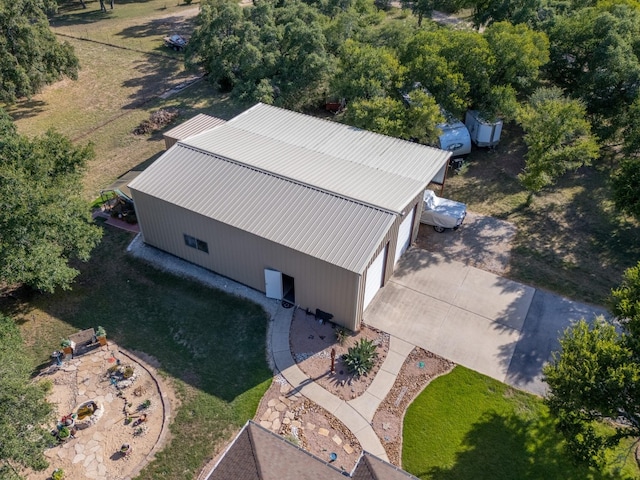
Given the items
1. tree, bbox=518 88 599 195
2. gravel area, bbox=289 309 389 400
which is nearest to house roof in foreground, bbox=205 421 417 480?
gravel area, bbox=289 309 389 400

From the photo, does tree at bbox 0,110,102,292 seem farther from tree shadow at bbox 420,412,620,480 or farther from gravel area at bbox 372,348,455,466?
tree shadow at bbox 420,412,620,480

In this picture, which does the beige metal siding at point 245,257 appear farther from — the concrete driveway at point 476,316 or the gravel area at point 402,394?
the gravel area at point 402,394

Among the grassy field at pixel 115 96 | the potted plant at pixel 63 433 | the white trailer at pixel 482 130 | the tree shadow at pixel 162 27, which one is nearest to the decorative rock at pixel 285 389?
the potted plant at pixel 63 433

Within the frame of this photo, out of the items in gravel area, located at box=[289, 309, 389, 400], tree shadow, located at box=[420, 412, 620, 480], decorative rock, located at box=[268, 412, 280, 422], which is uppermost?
gravel area, located at box=[289, 309, 389, 400]

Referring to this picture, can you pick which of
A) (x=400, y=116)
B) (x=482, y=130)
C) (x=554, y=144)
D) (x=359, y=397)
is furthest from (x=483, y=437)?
(x=482, y=130)

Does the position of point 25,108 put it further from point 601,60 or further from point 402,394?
point 601,60

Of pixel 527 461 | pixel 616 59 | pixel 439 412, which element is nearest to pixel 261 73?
pixel 616 59

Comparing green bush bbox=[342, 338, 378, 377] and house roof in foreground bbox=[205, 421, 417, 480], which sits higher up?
house roof in foreground bbox=[205, 421, 417, 480]
